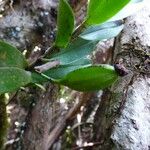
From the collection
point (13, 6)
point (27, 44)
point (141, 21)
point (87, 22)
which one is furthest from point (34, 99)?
point (87, 22)

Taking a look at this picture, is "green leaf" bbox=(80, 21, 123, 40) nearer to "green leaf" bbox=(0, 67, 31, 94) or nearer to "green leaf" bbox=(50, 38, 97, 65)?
"green leaf" bbox=(50, 38, 97, 65)

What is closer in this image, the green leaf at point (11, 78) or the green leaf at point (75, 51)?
the green leaf at point (11, 78)

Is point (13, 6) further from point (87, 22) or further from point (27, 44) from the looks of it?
point (87, 22)

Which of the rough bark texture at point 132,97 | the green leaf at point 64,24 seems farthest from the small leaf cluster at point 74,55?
the rough bark texture at point 132,97

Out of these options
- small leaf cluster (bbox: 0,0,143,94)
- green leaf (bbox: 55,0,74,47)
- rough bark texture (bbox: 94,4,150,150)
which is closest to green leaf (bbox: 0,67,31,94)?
small leaf cluster (bbox: 0,0,143,94)

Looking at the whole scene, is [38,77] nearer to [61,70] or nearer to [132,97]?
[61,70]

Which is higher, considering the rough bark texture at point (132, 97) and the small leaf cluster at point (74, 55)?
the small leaf cluster at point (74, 55)

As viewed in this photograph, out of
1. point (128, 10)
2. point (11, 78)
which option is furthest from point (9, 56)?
point (128, 10)

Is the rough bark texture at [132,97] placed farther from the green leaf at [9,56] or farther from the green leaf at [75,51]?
the green leaf at [9,56]

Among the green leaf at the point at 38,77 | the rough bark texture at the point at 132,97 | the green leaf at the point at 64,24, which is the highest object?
the green leaf at the point at 64,24
